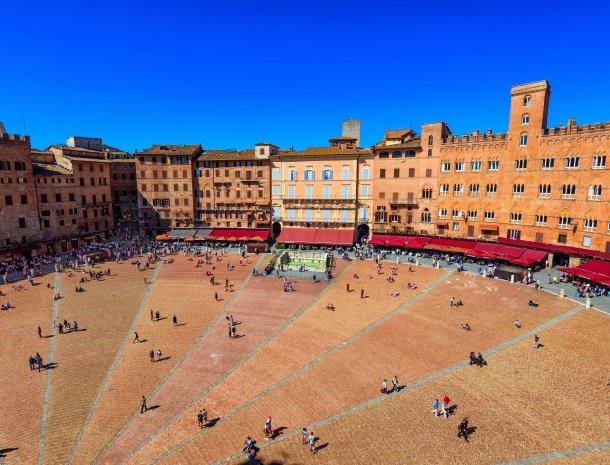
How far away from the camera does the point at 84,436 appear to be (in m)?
20.1

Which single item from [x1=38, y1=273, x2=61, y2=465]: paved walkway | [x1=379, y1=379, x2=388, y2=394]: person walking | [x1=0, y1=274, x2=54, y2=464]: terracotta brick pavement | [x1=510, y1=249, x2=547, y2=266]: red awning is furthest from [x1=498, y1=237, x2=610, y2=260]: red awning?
[x1=0, y1=274, x2=54, y2=464]: terracotta brick pavement

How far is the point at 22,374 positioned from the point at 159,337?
30.4ft

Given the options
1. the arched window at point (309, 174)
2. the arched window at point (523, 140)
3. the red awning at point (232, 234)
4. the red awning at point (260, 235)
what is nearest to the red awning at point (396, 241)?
the arched window at point (309, 174)

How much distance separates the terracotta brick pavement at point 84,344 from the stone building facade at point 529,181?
45.9m

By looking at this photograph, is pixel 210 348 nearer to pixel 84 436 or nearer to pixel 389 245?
pixel 84 436

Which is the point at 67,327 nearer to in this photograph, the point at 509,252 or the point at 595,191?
the point at 509,252

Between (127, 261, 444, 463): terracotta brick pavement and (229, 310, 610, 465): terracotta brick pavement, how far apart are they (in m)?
4.62

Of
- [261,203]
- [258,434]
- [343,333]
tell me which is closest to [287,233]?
[261,203]

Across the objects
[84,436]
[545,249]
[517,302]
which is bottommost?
[84,436]

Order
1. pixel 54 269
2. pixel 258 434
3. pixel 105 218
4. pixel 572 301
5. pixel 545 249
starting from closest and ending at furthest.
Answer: pixel 258 434 < pixel 572 301 < pixel 545 249 < pixel 54 269 < pixel 105 218

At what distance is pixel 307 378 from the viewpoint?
82.1 feet

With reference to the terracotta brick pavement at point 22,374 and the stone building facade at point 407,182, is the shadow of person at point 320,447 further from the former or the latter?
the stone building facade at point 407,182

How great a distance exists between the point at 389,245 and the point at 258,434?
4310 cm

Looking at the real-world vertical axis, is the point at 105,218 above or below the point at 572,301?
above
